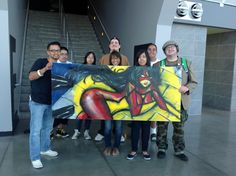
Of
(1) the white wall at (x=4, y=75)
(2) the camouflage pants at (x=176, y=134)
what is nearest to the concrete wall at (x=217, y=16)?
(2) the camouflage pants at (x=176, y=134)

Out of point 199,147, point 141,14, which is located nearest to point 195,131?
point 199,147

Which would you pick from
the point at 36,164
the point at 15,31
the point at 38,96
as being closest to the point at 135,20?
the point at 15,31

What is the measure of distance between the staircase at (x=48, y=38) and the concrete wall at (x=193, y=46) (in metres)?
2.71

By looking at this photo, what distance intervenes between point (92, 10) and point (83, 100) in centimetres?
790

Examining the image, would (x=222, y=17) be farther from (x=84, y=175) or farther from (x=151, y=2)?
(x=84, y=175)

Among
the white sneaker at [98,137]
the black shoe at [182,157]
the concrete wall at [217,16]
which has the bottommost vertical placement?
the black shoe at [182,157]

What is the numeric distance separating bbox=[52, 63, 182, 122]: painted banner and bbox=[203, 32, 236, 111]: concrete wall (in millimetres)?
5259

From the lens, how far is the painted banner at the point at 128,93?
12.6 ft

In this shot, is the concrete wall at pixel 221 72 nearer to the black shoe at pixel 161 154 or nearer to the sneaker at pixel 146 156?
the black shoe at pixel 161 154

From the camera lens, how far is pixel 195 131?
5.73 m

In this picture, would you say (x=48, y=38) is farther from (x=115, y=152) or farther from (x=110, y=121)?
(x=115, y=152)

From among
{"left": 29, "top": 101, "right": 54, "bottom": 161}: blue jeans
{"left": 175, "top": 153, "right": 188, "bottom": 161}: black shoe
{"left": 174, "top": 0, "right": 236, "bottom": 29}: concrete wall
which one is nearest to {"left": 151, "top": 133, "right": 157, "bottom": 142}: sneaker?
{"left": 175, "top": 153, "right": 188, "bottom": 161}: black shoe

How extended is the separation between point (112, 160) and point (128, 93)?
3.19 ft

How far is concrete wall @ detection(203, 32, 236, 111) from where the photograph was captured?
8.43 meters
